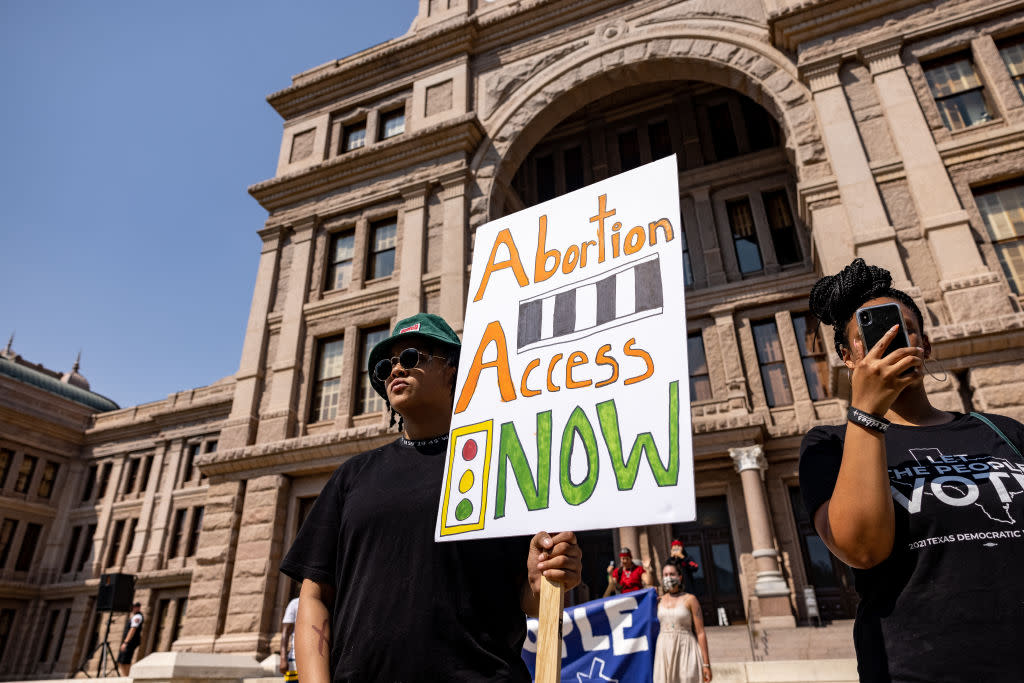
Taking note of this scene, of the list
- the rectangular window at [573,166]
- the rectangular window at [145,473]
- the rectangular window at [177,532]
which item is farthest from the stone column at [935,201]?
the rectangular window at [145,473]

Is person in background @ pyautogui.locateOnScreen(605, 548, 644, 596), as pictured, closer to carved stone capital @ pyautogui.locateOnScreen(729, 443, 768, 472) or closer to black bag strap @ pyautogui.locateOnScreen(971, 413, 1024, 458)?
carved stone capital @ pyautogui.locateOnScreen(729, 443, 768, 472)

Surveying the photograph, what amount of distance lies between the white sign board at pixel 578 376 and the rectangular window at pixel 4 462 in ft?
128

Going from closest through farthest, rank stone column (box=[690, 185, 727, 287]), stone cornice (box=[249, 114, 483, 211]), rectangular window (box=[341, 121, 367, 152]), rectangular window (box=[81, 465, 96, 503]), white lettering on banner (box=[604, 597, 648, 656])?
white lettering on banner (box=[604, 597, 648, 656]) → stone cornice (box=[249, 114, 483, 211]) → rectangular window (box=[341, 121, 367, 152]) → stone column (box=[690, 185, 727, 287]) → rectangular window (box=[81, 465, 96, 503])

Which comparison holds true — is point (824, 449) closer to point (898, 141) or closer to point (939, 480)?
point (939, 480)

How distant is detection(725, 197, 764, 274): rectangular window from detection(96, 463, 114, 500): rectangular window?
113 feet

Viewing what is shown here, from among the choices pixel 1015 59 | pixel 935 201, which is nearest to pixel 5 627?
pixel 935 201

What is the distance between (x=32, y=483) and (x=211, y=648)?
1133 inches

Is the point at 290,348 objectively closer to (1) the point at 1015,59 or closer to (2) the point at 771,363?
(2) the point at 771,363

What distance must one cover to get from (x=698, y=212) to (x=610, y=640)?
14.9m

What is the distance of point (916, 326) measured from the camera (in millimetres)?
2023

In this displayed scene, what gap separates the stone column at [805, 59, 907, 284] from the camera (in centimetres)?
977

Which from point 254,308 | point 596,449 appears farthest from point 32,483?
point 596,449

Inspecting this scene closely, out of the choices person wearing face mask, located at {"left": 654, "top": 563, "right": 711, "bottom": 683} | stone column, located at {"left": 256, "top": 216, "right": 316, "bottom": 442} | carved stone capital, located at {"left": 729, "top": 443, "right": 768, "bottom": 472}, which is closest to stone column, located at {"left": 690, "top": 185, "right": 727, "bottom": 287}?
carved stone capital, located at {"left": 729, "top": 443, "right": 768, "bottom": 472}

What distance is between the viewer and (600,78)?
14531 mm
